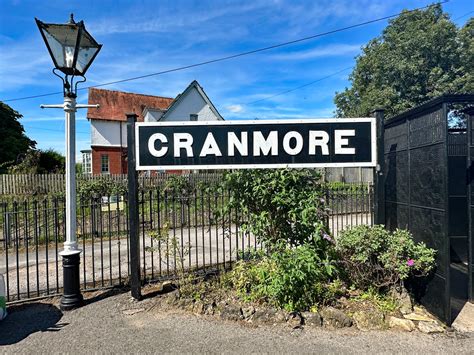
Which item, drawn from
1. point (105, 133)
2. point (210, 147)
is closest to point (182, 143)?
point (210, 147)

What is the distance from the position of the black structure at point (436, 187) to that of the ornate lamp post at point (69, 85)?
4473mm

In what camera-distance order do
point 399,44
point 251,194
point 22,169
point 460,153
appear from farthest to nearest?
point 399,44 → point 22,169 → point 460,153 → point 251,194

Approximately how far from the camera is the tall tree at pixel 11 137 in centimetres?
3072

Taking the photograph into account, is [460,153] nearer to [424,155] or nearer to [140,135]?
[424,155]

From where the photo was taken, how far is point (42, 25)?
12.8ft

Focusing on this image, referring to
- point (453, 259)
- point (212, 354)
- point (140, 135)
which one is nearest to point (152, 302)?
point (212, 354)

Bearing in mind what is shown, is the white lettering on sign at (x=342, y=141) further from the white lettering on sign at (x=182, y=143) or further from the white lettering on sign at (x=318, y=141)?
the white lettering on sign at (x=182, y=143)

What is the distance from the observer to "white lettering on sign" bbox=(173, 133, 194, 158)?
433 cm

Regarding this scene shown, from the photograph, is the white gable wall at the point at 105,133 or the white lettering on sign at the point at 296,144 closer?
the white lettering on sign at the point at 296,144

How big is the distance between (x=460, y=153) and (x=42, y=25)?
6.48 metres

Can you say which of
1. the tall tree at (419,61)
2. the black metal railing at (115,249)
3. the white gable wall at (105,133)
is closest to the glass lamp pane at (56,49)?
the black metal railing at (115,249)

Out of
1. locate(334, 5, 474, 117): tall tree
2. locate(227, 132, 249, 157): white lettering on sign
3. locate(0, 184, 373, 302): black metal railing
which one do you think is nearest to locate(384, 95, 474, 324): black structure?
locate(0, 184, 373, 302): black metal railing

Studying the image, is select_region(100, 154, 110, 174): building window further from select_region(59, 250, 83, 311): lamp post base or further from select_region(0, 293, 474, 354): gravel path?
select_region(0, 293, 474, 354): gravel path

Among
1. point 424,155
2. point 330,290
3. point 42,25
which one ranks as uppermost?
point 42,25
